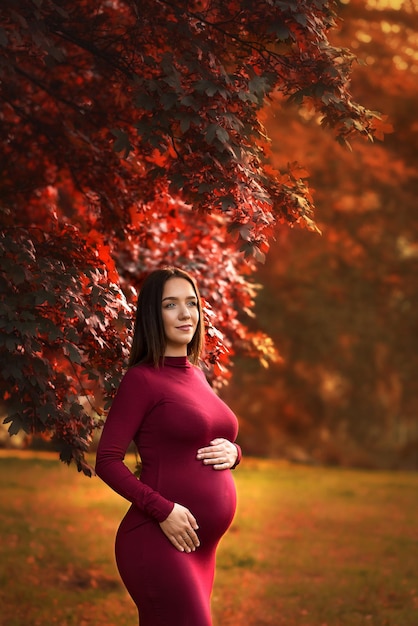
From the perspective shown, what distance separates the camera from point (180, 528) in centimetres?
347

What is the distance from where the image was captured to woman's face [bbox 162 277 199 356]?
12.3 ft

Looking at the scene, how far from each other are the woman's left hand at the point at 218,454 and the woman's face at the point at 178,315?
392 mm

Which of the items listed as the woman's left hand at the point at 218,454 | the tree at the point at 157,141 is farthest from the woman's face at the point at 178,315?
the tree at the point at 157,141

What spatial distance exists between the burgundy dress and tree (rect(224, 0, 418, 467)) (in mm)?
11573

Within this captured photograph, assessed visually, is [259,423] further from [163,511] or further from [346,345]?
[163,511]

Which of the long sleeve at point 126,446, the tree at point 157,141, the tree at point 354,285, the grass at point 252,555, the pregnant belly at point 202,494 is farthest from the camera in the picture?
the tree at point 354,285

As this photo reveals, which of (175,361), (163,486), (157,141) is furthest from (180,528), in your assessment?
(157,141)

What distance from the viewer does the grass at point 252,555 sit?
Result: 25.4ft

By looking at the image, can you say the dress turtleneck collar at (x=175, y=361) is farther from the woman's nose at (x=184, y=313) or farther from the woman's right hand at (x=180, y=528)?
the woman's right hand at (x=180, y=528)

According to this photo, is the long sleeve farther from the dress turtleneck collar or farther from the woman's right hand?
the dress turtleneck collar

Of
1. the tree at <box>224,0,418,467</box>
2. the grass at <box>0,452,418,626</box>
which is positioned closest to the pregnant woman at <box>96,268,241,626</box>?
the grass at <box>0,452,418,626</box>

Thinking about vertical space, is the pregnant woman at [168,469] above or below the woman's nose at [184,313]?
below

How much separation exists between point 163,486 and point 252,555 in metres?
6.93

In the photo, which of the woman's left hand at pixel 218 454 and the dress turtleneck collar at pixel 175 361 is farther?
the dress turtleneck collar at pixel 175 361
